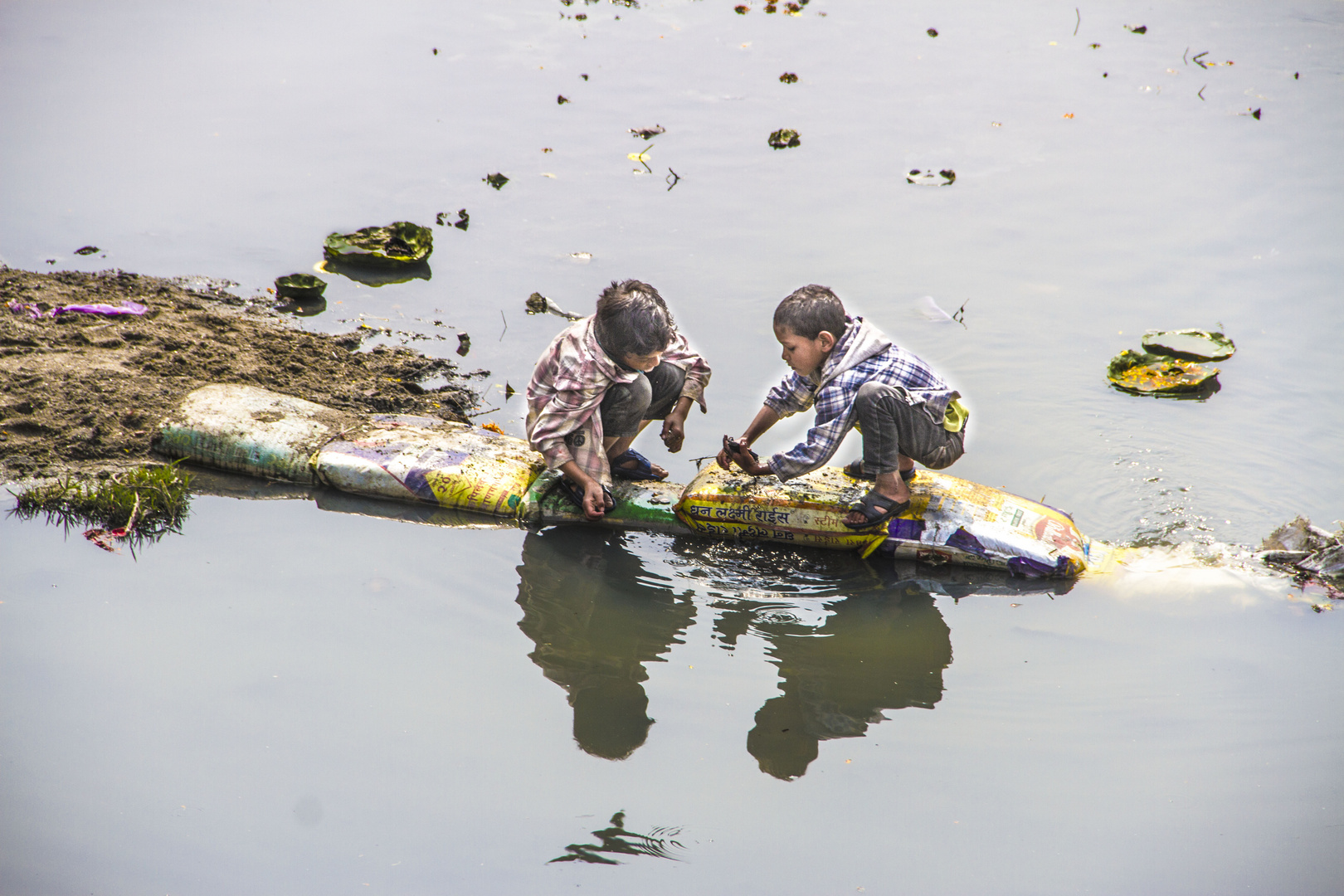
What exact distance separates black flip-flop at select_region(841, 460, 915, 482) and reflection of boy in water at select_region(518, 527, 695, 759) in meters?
0.80

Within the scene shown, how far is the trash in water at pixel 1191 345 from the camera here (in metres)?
4.34

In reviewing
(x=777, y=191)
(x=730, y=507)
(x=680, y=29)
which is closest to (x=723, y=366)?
(x=730, y=507)

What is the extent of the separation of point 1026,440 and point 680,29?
5929 mm

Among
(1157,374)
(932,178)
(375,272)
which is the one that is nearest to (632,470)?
(375,272)

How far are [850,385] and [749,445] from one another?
0.43 m

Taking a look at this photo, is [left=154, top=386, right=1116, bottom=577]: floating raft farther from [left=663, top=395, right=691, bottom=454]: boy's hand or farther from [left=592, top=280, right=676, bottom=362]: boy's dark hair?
[left=592, top=280, right=676, bottom=362]: boy's dark hair

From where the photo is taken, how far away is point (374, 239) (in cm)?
502

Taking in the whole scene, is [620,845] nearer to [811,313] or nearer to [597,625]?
[597,625]

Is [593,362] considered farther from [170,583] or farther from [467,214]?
[467,214]

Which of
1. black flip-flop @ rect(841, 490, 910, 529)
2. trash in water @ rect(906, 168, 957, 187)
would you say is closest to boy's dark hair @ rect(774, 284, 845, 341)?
black flip-flop @ rect(841, 490, 910, 529)

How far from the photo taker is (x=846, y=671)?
2863 millimetres

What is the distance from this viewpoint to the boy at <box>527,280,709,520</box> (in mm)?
3057

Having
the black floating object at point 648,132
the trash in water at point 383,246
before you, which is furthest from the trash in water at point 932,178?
the trash in water at point 383,246

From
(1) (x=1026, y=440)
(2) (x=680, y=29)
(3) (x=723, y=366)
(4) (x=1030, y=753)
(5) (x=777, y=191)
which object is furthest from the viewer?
(2) (x=680, y=29)
